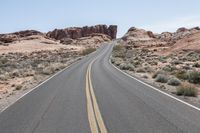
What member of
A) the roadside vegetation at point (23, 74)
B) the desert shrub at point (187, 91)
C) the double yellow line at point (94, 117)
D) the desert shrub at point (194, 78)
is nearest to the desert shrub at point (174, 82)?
the desert shrub at point (194, 78)

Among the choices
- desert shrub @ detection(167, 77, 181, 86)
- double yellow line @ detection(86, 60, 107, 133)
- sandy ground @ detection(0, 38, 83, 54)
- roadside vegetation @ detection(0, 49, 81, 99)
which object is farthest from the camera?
sandy ground @ detection(0, 38, 83, 54)

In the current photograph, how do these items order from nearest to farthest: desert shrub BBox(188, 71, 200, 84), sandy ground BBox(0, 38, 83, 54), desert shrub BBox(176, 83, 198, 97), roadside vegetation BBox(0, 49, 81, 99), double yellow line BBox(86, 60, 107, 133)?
double yellow line BBox(86, 60, 107, 133), desert shrub BBox(176, 83, 198, 97), desert shrub BBox(188, 71, 200, 84), roadside vegetation BBox(0, 49, 81, 99), sandy ground BBox(0, 38, 83, 54)

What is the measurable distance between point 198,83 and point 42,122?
40.9ft

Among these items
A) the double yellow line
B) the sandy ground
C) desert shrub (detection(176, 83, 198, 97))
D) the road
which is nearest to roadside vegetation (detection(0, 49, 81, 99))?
the road

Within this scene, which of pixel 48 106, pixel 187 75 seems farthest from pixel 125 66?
pixel 48 106

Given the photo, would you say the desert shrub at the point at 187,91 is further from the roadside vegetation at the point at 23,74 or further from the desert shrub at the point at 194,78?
the roadside vegetation at the point at 23,74

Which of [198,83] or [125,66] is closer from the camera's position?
[198,83]

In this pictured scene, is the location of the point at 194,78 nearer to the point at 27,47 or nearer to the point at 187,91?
the point at 187,91

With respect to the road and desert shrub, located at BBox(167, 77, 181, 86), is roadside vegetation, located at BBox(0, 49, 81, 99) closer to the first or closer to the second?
the road

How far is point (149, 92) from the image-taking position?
14633mm

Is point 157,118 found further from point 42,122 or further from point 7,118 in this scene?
point 7,118

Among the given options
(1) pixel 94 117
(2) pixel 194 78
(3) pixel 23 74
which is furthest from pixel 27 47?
(1) pixel 94 117

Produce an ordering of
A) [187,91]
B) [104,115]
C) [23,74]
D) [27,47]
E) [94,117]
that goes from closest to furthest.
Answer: [94,117]
[104,115]
[187,91]
[23,74]
[27,47]

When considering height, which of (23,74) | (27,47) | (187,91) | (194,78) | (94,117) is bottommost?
(27,47)
